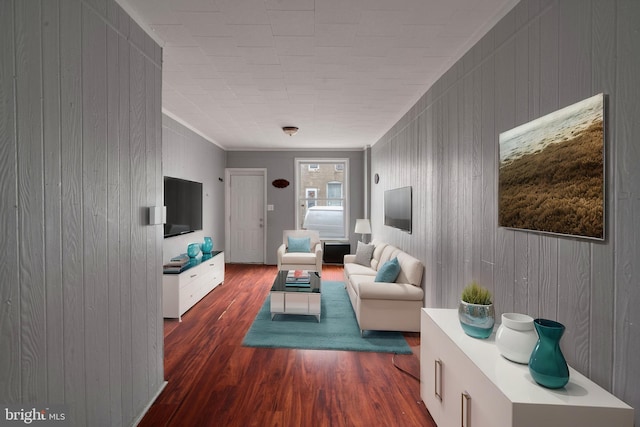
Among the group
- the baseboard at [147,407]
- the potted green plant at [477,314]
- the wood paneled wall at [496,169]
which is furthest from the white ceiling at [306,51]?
the baseboard at [147,407]

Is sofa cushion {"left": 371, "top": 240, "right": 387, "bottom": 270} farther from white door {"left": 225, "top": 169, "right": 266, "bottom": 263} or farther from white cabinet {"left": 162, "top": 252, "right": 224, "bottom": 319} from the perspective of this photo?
white door {"left": 225, "top": 169, "right": 266, "bottom": 263}

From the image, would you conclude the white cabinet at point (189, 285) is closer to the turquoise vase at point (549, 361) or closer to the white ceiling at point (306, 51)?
the white ceiling at point (306, 51)

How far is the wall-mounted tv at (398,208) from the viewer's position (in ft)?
12.6

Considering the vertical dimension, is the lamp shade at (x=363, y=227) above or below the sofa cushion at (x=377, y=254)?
above

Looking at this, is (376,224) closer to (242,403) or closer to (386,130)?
(386,130)

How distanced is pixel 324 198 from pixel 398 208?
9.88 ft

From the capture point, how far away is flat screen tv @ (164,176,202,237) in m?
4.20

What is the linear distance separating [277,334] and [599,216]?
9.16ft

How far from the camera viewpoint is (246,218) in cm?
707

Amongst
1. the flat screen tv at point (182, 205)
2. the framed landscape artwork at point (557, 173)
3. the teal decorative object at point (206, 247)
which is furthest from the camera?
the teal decorative object at point (206, 247)

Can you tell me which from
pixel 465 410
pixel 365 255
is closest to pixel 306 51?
pixel 465 410

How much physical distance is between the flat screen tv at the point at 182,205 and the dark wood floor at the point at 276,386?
1511 mm

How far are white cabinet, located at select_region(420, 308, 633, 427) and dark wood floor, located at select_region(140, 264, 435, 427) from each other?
37 cm

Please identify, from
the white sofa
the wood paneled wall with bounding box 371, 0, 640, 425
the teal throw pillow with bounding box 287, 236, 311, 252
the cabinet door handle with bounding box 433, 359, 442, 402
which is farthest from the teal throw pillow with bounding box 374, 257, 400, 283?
the teal throw pillow with bounding box 287, 236, 311, 252
